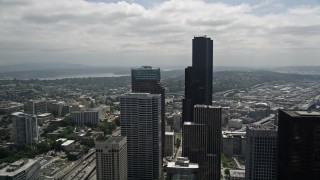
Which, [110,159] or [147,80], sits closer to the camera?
[110,159]

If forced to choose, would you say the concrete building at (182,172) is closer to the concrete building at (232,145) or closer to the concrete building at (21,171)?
the concrete building at (21,171)

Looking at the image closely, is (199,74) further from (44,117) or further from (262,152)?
(44,117)

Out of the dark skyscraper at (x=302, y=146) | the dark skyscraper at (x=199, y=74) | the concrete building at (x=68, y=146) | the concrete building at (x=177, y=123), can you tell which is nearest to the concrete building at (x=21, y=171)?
the concrete building at (x=68, y=146)

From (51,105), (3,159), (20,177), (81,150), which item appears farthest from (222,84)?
(20,177)

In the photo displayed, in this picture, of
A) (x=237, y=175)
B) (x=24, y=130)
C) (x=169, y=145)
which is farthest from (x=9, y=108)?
(x=237, y=175)

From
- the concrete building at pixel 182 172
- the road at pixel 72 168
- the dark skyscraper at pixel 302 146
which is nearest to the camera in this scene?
the dark skyscraper at pixel 302 146

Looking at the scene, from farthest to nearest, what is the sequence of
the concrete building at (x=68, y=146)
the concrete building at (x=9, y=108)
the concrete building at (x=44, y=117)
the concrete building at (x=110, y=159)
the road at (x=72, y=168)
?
the concrete building at (x=9, y=108), the concrete building at (x=44, y=117), the concrete building at (x=68, y=146), the road at (x=72, y=168), the concrete building at (x=110, y=159)

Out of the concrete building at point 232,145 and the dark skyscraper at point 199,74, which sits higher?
the dark skyscraper at point 199,74
